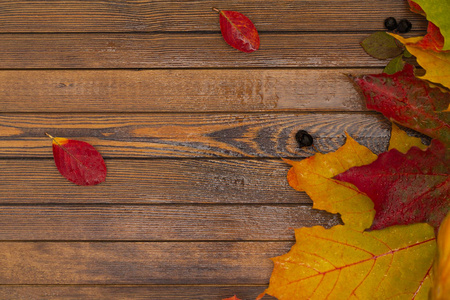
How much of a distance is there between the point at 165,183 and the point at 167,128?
5.3 inches

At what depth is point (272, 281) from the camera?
2.25 feet

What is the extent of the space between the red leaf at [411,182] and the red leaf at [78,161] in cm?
57

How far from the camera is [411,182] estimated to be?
2.00 feet

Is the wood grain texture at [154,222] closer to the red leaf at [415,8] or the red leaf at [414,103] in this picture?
the red leaf at [414,103]

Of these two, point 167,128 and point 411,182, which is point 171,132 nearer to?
point 167,128

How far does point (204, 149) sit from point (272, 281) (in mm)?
336

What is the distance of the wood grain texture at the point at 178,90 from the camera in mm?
760

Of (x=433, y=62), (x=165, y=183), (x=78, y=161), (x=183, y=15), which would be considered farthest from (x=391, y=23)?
(x=78, y=161)

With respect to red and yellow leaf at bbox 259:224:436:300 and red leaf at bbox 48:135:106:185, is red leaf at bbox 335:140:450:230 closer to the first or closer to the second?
red and yellow leaf at bbox 259:224:436:300

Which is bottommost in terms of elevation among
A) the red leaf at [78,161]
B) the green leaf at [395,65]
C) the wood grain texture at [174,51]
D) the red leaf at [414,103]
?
the red leaf at [78,161]

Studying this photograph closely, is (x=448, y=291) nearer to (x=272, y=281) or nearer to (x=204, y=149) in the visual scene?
(x=272, y=281)

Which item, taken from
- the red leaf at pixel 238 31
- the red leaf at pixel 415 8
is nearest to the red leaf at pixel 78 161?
the red leaf at pixel 238 31

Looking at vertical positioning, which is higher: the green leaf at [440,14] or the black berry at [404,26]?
the green leaf at [440,14]

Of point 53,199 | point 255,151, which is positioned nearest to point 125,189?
point 53,199
